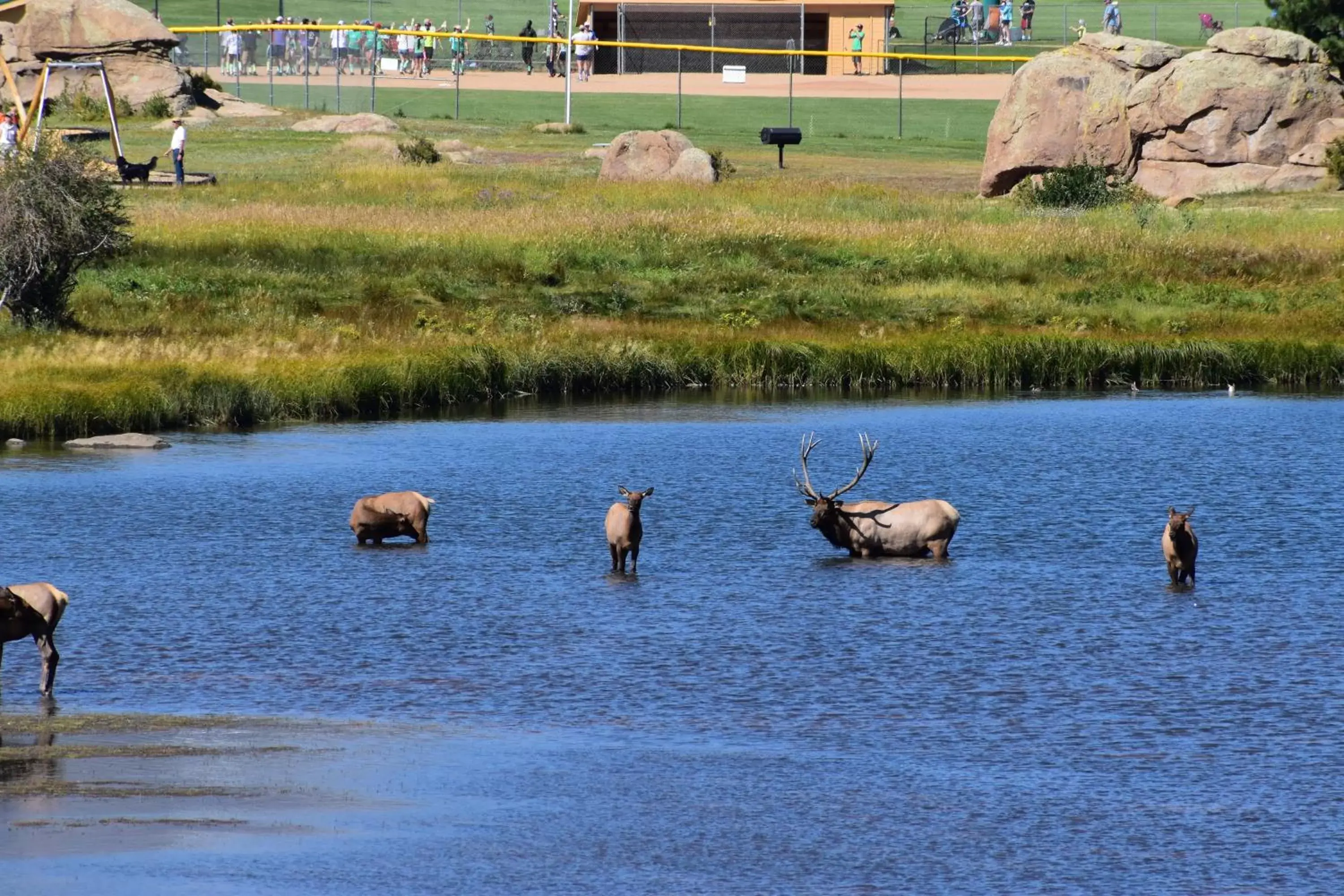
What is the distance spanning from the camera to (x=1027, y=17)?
13175 cm

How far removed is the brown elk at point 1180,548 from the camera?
24938 millimetres

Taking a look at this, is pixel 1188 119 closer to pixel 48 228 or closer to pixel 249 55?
pixel 48 228

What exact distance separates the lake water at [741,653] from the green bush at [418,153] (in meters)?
41.9

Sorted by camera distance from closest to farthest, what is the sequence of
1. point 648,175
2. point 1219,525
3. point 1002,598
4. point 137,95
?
point 1002,598, point 1219,525, point 648,175, point 137,95

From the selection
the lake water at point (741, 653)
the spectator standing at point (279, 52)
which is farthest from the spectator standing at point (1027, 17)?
the lake water at point (741, 653)

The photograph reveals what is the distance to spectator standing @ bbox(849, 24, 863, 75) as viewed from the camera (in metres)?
120

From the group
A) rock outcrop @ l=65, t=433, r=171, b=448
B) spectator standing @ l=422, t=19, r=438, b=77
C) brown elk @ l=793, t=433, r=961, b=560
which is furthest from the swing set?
spectator standing @ l=422, t=19, r=438, b=77

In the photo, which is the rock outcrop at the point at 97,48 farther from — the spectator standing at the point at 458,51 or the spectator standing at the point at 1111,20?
the spectator standing at the point at 1111,20

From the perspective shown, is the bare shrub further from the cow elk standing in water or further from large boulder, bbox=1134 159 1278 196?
Answer: large boulder, bbox=1134 159 1278 196

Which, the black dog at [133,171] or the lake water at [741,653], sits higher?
the black dog at [133,171]

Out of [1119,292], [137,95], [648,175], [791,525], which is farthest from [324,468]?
[137,95]

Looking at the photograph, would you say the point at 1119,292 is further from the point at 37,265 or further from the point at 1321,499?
the point at 37,265

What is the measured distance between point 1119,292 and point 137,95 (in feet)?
197

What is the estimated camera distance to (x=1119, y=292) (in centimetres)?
5622
